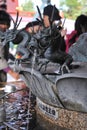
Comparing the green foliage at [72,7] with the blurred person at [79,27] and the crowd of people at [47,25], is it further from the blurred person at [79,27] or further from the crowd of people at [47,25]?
the crowd of people at [47,25]

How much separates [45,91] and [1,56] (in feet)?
5.96

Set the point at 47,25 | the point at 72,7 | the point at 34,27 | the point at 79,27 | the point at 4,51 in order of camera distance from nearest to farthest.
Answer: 1. the point at 47,25
2. the point at 34,27
3. the point at 4,51
4. the point at 79,27
5. the point at 72,7

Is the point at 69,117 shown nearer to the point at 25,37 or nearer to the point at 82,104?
the point at 82,104

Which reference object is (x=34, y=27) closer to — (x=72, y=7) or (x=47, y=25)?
(x=47, y=25)

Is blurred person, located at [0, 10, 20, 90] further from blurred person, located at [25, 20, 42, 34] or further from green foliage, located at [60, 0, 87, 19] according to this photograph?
green foliage, located at [60, 0, 87, 19]

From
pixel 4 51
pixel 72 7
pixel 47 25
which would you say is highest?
pixel 72 7

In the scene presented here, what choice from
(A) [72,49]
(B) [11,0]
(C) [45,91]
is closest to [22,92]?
(A) [72,49]

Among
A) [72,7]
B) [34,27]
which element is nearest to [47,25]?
[34,27]

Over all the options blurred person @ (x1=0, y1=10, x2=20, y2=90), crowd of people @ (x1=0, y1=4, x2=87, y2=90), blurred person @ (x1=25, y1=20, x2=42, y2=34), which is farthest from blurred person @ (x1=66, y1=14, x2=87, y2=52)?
blurred person @ (x1=0, y1=10, x2=20, y2=90)

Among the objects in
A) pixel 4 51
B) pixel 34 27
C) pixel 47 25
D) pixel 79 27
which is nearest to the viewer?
pixel 47 25

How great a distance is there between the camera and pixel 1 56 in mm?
4922

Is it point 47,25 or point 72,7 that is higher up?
point 72,7

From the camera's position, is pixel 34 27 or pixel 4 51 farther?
pixel 4 51

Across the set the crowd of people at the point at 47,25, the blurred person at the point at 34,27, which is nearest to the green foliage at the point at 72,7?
the crowd of people at the point at 47,25
